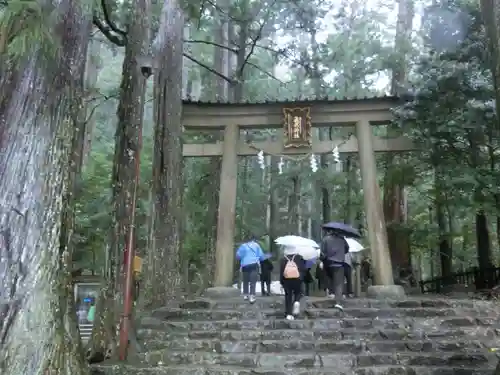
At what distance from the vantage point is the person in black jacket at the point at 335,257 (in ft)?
29.7

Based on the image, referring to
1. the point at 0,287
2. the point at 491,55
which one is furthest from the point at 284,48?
the point at 0,287

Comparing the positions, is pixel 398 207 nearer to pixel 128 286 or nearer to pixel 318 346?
pixel 318 346

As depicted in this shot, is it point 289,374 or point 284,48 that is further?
point 284,48

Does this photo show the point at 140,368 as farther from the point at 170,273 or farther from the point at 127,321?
the point at 170,273

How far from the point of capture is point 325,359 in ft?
22.4

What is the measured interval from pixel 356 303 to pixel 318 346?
1.88 metres

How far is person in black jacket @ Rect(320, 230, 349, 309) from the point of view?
905 cm

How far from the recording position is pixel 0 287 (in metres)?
4.12

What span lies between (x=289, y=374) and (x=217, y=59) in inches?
513

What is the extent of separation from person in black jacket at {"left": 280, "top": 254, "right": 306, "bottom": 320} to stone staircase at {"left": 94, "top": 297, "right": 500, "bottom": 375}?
22 centimetres

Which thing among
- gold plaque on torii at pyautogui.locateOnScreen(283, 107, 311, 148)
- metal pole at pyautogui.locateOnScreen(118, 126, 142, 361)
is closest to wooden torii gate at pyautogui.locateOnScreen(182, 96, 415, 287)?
gold plaque on torii at pyautogui.locateOnScreen(283, 107, 311, 148)

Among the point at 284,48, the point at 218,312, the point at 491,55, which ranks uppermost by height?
the point at 284,48

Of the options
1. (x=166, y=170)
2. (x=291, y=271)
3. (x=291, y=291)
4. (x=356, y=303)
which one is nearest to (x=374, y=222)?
(x=356, y=303)

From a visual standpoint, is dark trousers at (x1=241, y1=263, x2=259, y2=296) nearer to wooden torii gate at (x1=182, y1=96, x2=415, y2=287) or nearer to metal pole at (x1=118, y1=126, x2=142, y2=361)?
wooden torii gate at (x1=182, y1=96, x2=415, y2=287)
